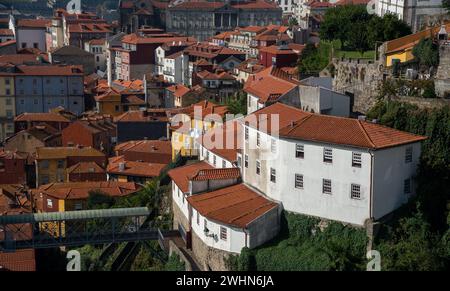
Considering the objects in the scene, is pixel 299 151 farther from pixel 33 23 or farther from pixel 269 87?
pixel 33 23

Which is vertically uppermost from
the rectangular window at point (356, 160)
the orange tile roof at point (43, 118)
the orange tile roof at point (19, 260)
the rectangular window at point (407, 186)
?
the rectangular window at point (356, 160)

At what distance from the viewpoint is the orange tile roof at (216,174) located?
2822cm

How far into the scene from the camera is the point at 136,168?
144ft

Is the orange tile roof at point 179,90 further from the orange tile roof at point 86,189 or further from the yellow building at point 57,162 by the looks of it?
the orange tile roof at point 86,189

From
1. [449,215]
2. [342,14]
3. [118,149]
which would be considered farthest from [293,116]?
[118,149]

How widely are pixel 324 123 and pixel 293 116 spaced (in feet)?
5.47

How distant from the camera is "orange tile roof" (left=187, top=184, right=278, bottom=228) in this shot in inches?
981

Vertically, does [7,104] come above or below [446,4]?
below

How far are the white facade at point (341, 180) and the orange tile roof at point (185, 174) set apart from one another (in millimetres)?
4562

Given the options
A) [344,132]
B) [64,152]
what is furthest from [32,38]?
[344,132]

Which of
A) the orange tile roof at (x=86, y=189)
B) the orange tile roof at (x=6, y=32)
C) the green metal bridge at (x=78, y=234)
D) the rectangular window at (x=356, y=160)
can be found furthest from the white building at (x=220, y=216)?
the orange tile roof at (x=6, y=32)

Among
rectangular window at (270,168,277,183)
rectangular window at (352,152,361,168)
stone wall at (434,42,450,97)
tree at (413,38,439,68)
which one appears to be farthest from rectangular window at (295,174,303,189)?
tree at (413,38,439,68)

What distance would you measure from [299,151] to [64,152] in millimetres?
24890
